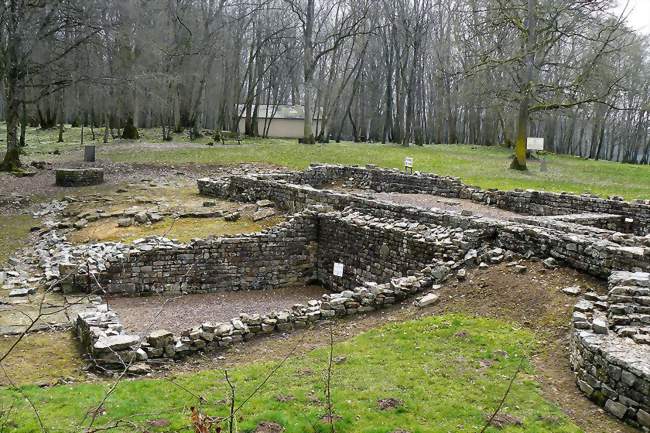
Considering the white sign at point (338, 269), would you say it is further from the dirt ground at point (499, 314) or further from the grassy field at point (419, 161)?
the grassy field at point (419, 161)

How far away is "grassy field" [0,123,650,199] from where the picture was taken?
2700 centimetres

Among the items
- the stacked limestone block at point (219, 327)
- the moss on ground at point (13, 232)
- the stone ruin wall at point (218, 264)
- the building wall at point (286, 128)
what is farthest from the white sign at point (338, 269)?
the building wall at point (286, 128)

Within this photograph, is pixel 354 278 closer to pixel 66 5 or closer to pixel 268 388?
pixel 268 388

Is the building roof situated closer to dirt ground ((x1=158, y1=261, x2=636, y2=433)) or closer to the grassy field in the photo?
the grassy field

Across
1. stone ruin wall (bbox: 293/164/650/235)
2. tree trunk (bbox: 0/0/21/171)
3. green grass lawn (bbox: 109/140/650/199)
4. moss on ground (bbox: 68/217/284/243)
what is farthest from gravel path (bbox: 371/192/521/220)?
tree trunk (bbox: 0/0/21/171)

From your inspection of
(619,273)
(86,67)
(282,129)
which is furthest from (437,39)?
(619,273)

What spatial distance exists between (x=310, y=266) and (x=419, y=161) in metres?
18.5

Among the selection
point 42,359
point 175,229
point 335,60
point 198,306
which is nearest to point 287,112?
point 335,60

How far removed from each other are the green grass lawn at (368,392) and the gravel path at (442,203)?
9.22 meters

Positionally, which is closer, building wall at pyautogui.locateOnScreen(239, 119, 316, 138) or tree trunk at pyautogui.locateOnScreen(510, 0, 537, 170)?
tree trunk at pyautogui.locateOnScreen(510, 0, 537, 170)

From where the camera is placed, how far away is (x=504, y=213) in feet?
64.4

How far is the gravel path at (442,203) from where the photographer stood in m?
19.6

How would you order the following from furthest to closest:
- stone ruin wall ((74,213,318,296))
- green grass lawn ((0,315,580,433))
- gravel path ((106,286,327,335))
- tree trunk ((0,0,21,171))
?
tree trunk ((0,0,21,171)) → stone ruin wall ((74,213,318,296)) → gravel path ((106,286,327,335)) → green grass lawn ((0,315,580,433))

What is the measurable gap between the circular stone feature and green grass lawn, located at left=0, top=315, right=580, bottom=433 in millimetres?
18959
